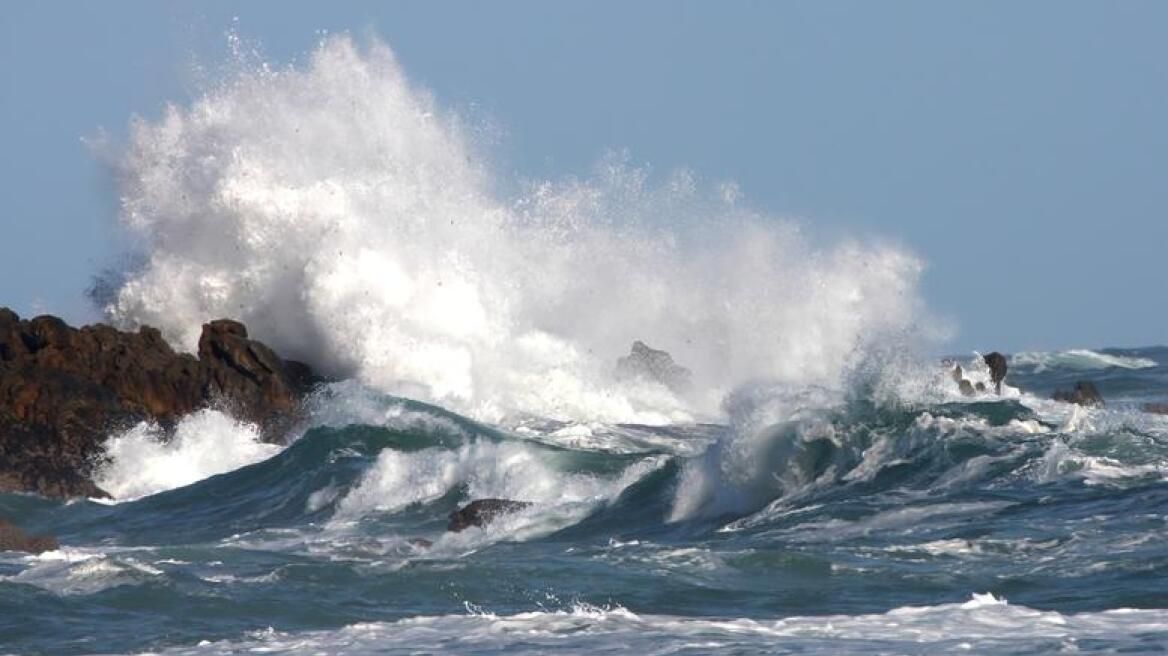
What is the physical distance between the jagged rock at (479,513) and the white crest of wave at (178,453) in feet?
22.7

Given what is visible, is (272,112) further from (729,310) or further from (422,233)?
(729,310)

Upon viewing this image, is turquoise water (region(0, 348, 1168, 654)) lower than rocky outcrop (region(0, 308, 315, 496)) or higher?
lower

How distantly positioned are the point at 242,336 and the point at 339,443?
3.76 meters

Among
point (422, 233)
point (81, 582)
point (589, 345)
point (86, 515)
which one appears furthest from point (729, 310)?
point (81, 582)

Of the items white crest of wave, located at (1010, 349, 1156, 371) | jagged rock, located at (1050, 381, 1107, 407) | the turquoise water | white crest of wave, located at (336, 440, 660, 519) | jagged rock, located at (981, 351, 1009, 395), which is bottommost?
the turquoise water

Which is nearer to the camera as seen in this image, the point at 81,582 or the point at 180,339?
the point at 81,582

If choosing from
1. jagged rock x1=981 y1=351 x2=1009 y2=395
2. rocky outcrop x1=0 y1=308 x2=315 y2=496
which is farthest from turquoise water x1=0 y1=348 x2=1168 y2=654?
jagged rock x1=981 y1=351 x2=1009 y2=395

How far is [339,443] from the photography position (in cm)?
2391

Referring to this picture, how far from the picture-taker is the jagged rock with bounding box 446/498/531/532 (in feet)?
59.0

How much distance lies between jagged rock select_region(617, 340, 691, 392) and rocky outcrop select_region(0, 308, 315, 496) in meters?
7.19

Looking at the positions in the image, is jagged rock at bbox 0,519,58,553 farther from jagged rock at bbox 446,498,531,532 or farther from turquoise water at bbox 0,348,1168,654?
jagged rock at bbox 446,498,531,532

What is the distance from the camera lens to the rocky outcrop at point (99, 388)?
78.8 feet

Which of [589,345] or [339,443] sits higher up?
[589,345]

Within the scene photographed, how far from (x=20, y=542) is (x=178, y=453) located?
9.17 m
